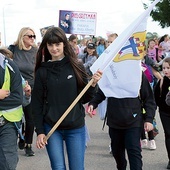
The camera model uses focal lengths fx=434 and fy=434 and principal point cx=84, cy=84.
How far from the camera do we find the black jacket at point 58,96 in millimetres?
3600

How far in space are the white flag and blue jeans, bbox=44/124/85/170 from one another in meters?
0.72

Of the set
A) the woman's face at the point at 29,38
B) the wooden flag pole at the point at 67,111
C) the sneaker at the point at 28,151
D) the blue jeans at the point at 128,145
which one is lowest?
the sneaker at the point at 28,151

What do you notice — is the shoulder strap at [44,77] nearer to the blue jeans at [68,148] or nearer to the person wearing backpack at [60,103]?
the person wearing backpack at [60,103]

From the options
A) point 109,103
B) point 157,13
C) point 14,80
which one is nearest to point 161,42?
point 109,103

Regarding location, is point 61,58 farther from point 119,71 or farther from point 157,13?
point 157,13

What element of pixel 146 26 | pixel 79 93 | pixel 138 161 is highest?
pixel 146 26

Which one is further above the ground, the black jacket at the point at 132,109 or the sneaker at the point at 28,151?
the black jacket at the point at 132,109

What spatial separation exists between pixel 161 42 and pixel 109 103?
11173 mm

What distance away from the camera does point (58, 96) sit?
3598 millimetres

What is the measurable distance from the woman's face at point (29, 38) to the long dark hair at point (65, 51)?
2440 millimetres

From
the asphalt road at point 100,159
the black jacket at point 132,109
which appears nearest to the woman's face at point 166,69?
the black jacket at point 132,109

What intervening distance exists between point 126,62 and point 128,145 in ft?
2.75

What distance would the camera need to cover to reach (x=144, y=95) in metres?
4.52

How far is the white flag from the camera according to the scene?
3992mm
